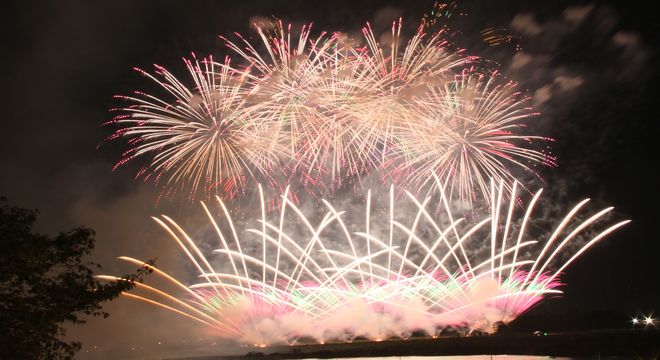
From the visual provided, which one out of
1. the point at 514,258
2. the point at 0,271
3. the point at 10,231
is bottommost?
the point at 0,271

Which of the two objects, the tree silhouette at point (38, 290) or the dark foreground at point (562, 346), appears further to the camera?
the dark foreground at point (562, 346)

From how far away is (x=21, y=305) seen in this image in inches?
459

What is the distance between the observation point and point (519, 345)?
5206cm

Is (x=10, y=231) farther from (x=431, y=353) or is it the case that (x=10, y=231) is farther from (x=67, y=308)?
(x=431, y=353)

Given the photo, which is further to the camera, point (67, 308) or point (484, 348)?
point (484, 348)

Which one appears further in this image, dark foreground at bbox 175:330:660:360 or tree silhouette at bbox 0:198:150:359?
dark foreground at bbox 175:330:660:360

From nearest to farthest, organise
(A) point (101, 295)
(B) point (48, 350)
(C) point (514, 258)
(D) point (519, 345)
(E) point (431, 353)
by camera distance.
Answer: (B) point (48, 350) < (A) point (101, 295) < (C) point (514, 258) < (D) point (519, 345) < (E) point (431, 353)

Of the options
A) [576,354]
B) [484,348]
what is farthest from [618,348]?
[484,348]

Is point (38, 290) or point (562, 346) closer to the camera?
point (38, 290)

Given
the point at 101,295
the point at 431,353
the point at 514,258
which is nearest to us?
the point at 101,295

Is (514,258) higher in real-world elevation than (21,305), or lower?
higher

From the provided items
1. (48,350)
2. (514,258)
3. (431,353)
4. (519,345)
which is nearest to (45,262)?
(48,350)

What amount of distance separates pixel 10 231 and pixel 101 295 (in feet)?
9.19

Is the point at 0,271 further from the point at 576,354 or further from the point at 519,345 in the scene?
the point at 519,345
